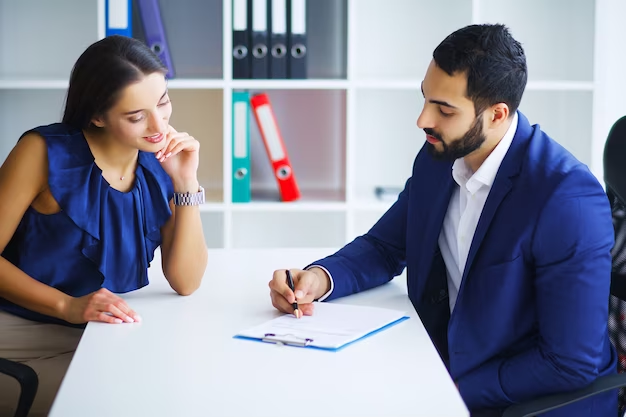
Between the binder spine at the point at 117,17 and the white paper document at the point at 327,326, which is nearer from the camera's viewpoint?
the white paper document at the point at 327,326

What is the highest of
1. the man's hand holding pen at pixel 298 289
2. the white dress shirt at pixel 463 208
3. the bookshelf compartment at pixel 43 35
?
the bookshelf compartment at pixel 43 35

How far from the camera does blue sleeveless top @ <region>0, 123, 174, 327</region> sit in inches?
65.7

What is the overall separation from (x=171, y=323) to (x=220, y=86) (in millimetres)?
1647

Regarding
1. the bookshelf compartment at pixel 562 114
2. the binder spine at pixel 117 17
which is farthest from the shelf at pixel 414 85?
the binder spine at pixel 117 17

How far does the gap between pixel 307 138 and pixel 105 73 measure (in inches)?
65.2

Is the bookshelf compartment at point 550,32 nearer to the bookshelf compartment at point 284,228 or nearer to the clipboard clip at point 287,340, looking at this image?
the bookshelf compartment at point 284,228

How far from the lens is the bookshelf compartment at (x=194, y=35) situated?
126 inches

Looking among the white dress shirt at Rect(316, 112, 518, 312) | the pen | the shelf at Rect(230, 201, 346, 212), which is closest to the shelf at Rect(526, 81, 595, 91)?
the shelf at Rect(230, 201, 346, 212)

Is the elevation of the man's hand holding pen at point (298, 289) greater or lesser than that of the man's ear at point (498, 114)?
lesser

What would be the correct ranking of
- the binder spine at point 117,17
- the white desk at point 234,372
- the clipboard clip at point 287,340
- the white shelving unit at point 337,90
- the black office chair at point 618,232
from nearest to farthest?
the white desk at point 234,372
the clipboard clip at point 287,340
the black office chair at point 618,232
the binder spine at point 117,17
the white shelving unit at point 337,90

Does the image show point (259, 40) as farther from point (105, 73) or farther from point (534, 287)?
point (534, 287)

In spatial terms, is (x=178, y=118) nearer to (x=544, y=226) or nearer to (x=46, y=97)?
(x=46, y=97)

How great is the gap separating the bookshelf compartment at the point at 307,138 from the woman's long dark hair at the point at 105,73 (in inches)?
60.0

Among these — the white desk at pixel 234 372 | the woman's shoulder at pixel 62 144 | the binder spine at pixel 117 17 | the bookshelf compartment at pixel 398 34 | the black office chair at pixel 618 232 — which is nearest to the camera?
the white desk at pixel 234 372
